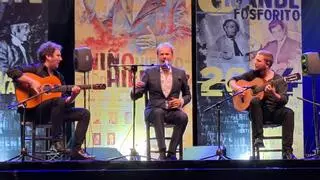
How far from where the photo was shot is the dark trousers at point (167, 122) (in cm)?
558

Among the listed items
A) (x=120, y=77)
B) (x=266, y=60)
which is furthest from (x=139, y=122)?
(x=266, y=60)

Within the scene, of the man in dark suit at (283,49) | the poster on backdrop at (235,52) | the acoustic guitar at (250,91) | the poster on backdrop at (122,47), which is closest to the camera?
the acoustic guitar at (250,91)

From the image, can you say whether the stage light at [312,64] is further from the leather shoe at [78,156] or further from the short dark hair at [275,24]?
the leather shoe at [78,156]

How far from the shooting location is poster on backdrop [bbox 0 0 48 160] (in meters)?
6.86

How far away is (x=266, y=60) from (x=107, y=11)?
221 centimetres

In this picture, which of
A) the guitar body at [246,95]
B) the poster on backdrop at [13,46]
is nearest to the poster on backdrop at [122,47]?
the poster on backdrop at [13,46]

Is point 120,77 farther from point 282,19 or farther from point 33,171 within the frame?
point 33,171

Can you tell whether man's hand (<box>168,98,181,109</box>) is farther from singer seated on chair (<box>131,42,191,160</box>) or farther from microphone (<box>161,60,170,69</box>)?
microphone (<box>161,60,170,69</box>)

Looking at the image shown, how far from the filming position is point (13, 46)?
22.7 ft

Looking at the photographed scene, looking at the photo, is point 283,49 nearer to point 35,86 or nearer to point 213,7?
point 213,7

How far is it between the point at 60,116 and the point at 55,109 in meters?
0.08

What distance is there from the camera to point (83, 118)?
547cm

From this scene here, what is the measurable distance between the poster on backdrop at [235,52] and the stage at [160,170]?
128 inches

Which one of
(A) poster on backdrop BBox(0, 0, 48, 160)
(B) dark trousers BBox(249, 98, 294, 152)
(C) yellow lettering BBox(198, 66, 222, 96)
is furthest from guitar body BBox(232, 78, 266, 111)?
(A) poster on backdrop BBox(0, 0, 48, 160)
